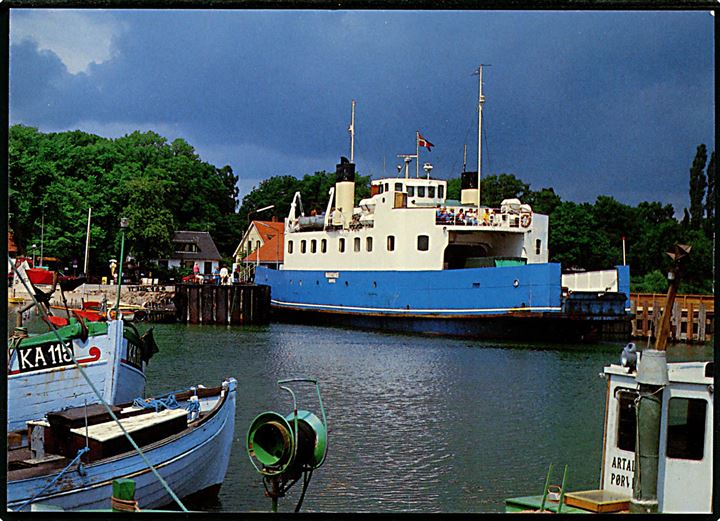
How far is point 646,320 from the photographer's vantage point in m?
22.8

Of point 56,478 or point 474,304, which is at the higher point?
point 474,304

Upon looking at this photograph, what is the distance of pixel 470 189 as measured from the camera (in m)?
25.6

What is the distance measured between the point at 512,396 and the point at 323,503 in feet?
19.9

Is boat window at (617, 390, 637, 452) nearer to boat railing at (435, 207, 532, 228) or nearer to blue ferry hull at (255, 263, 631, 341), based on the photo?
blue ferry hull at (255, 263, 631, 341)

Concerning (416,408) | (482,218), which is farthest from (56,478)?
(482,218)

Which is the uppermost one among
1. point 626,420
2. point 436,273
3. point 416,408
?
point 436,273

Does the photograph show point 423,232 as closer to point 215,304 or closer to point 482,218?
point 482,218

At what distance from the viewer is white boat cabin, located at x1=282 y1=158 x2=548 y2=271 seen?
73.7 ft

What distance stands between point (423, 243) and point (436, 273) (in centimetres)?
99

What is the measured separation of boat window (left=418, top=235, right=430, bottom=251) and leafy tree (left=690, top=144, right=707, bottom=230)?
606 centimetres

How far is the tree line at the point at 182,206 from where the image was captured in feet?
62.4

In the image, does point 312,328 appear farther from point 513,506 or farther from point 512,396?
point 513,506

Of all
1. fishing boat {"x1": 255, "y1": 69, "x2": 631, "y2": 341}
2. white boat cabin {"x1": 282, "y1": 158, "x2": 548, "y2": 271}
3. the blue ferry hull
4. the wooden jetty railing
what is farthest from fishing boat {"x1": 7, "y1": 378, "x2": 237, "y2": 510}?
the wooden jetty railing
